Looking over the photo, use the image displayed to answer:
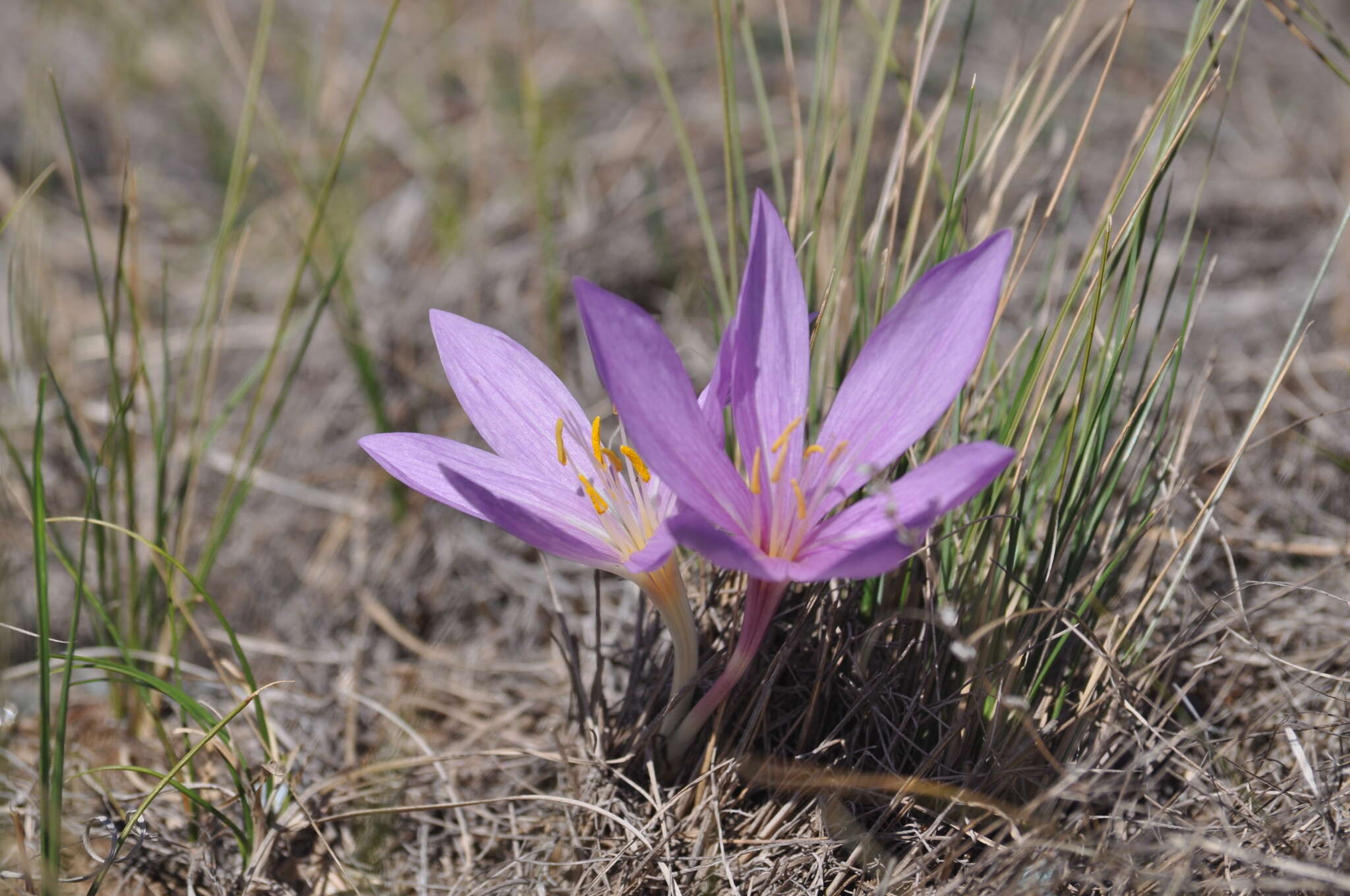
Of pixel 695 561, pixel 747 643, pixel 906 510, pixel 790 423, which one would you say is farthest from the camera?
pixel 695 561

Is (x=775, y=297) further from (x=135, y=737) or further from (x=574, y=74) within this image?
(x=574, y=74)

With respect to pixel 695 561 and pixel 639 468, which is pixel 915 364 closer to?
pixel 639 468

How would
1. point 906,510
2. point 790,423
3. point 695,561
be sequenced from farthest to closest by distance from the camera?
point 695,561
point 790,423
point 906,510

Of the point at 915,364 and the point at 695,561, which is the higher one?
the point at 915,364

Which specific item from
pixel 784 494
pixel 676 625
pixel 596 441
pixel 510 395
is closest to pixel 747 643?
pixel 676 625

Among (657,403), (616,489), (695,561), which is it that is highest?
(657,403)

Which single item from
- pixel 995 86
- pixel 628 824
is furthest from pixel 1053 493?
pixel 995 86
